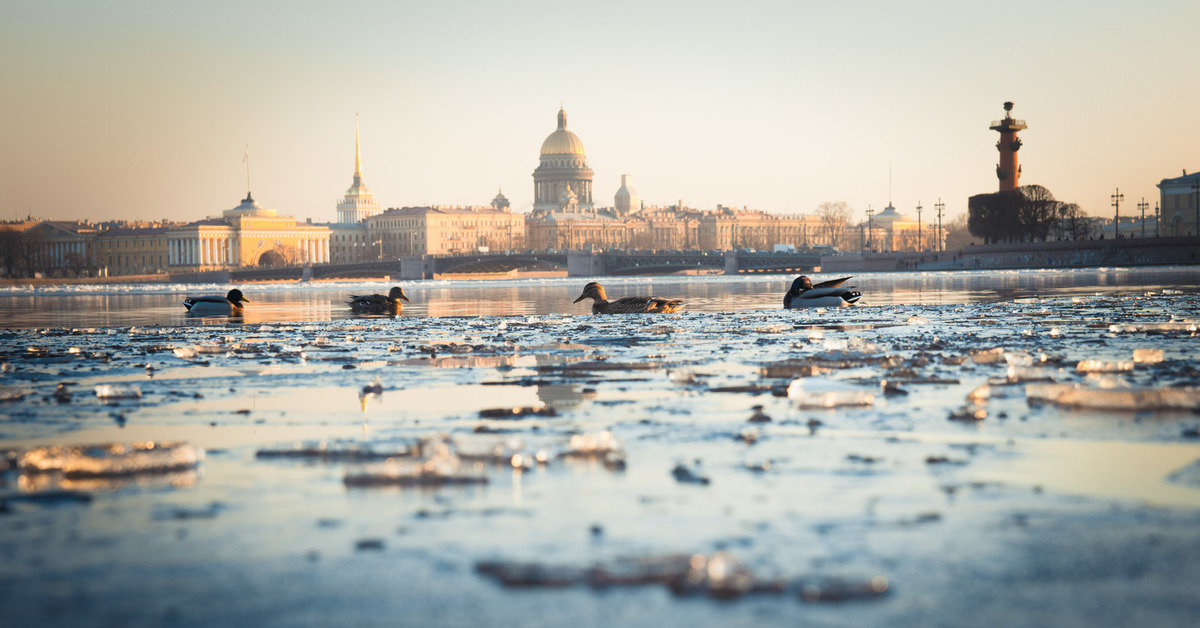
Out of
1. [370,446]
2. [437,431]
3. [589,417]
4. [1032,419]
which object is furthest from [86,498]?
[1032,419]

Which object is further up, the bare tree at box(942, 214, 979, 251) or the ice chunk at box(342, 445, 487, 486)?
the bare tree at box(942, 214, 979, 251)

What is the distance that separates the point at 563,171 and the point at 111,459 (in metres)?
185

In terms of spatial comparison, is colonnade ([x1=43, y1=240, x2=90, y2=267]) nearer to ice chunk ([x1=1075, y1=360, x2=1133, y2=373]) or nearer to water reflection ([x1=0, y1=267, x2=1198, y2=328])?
water reflection ([x1=0, y1=267, x2=1198, y2=328])

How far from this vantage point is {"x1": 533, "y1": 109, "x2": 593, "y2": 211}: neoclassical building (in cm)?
18875

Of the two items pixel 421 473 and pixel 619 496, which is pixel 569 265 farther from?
pixel 619 496

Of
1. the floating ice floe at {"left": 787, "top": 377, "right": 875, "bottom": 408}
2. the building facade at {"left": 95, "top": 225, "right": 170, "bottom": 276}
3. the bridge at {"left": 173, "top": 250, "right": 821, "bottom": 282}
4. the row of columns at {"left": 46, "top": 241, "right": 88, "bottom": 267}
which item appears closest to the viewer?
the floating ice floe at {"left": 787, "top": 377, "right": 875, "bottom": 408}

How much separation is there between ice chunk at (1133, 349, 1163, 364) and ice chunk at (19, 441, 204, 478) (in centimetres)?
664

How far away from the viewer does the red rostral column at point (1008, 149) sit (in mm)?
83250

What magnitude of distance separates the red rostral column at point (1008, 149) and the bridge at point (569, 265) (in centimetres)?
1614

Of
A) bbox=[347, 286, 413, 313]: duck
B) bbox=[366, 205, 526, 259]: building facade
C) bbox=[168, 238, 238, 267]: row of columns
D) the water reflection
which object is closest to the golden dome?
bbox=[366, 205, 526, 259]: building facade

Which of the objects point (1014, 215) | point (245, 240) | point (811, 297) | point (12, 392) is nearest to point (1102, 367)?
point (12, 392)

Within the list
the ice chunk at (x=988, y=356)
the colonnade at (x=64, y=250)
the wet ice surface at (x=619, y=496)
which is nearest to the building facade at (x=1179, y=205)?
the ice chunk at (x=988, y=356)

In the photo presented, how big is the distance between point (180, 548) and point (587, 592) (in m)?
1.41

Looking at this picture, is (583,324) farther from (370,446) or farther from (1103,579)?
(1103,579)
